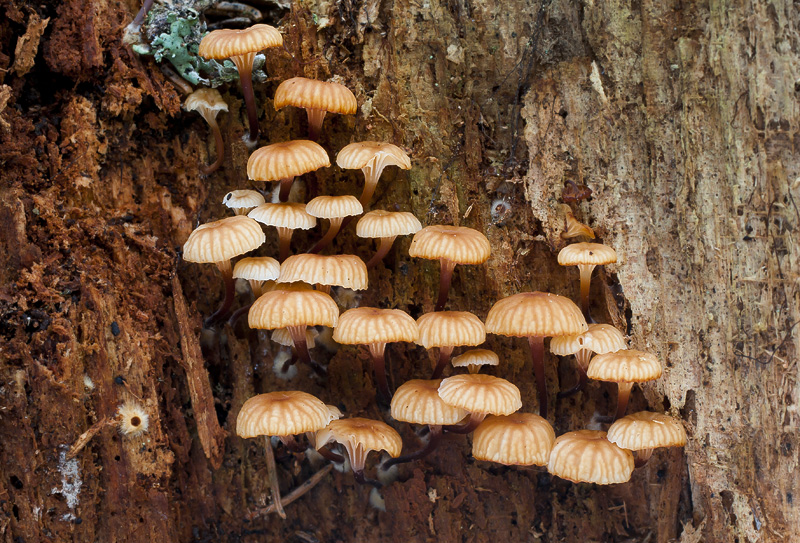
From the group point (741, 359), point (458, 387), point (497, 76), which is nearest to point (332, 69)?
point (497, 76)

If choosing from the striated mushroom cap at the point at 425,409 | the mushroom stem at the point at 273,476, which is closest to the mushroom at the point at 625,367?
the striated mushroom cap at the point at 425,409

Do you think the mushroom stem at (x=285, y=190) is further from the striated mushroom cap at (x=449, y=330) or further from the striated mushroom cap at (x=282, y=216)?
the striated mushroom cap at (x=449, y=330)

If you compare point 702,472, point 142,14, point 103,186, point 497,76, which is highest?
point 142,14

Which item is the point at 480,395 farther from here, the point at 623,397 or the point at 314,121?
the point at 314,121

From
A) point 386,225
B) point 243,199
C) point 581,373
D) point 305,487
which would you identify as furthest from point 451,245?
point 305,487

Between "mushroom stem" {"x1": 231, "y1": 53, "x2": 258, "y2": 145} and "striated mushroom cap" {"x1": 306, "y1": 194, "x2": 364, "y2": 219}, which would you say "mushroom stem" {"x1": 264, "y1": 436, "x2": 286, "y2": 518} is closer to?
"striated mushroom cap" {"x1": 306, "y1": 194, "x2": 364, "y2": 219}

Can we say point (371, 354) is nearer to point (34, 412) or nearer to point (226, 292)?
point (226, 292)

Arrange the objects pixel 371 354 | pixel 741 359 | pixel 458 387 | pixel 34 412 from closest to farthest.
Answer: pixel 458 387 < pixel 34 412 < pixel 741 359 < pixel 371 354
